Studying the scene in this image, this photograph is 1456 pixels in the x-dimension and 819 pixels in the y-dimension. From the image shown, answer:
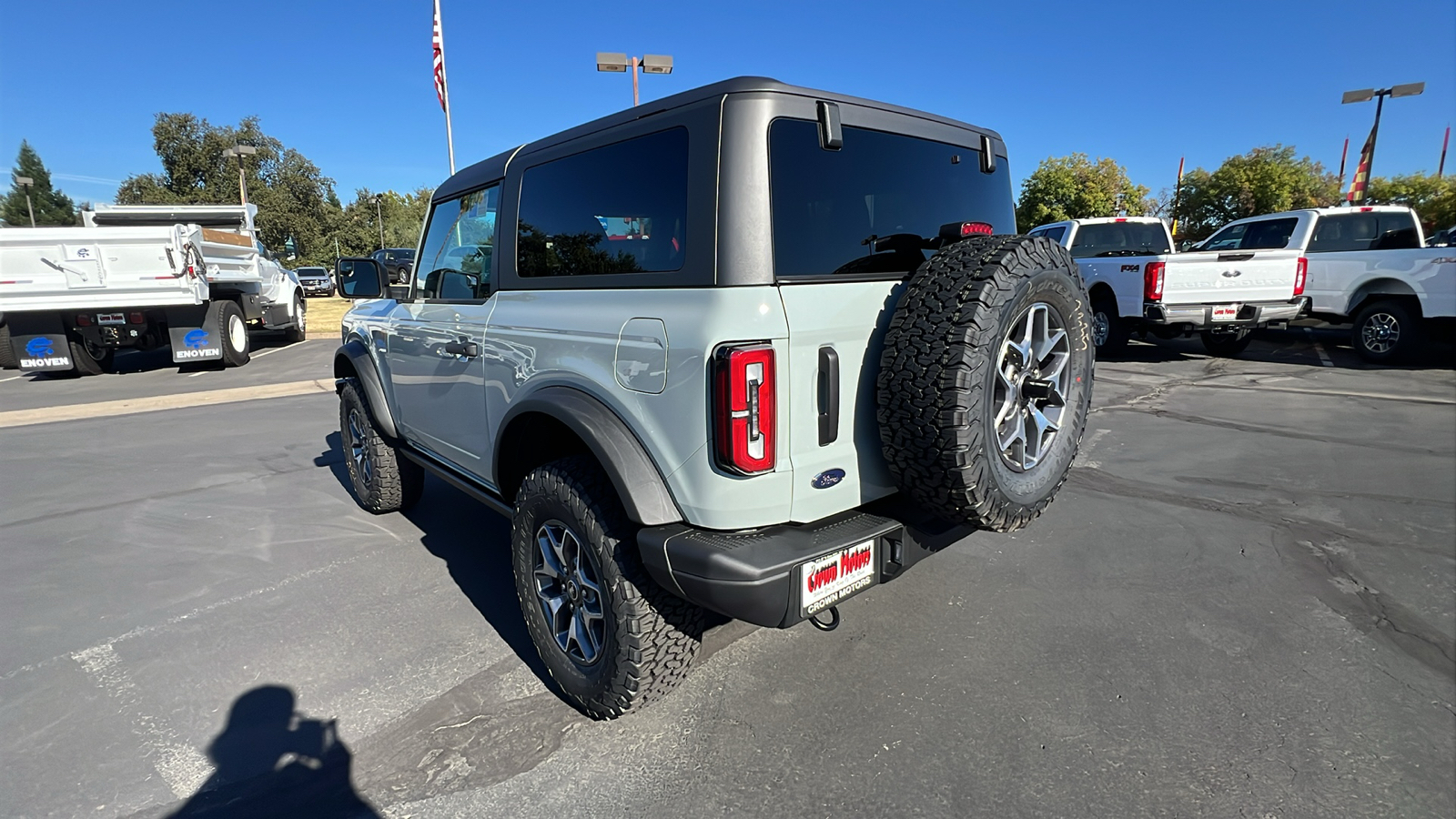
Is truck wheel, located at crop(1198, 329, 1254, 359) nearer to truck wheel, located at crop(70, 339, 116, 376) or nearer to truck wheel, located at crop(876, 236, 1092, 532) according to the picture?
truck wheel, located at crop(876, 236, 1092, 532)

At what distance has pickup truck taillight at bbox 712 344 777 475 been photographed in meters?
1.93

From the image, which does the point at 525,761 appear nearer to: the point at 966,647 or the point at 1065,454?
the point at 966,647

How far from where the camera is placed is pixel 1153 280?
9070 millimetres

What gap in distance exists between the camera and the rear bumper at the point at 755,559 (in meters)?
1.98

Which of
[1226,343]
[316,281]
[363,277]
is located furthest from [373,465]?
[316,281]

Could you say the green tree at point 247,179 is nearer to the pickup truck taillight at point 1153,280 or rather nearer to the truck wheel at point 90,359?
the truck wheel at point 90,359

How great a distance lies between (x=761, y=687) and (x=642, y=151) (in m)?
1.95

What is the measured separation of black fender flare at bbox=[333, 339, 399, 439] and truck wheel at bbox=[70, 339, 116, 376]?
909cm

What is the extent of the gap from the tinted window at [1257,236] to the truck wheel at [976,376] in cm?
1006

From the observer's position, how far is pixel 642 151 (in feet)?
7.70

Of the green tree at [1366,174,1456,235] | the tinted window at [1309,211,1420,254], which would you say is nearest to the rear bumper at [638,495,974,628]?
the tinted window at [1309,211,1420,254]

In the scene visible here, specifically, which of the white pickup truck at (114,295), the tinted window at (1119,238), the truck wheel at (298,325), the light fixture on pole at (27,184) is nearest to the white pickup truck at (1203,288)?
the tinted window at (1119,238)

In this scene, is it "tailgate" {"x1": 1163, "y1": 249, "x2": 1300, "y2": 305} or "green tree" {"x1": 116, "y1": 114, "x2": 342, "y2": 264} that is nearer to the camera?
"tailgate" {"x1": 1163, "y1": 249, "x2": 1300, "y2": 305}

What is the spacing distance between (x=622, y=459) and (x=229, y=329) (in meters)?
11.6
